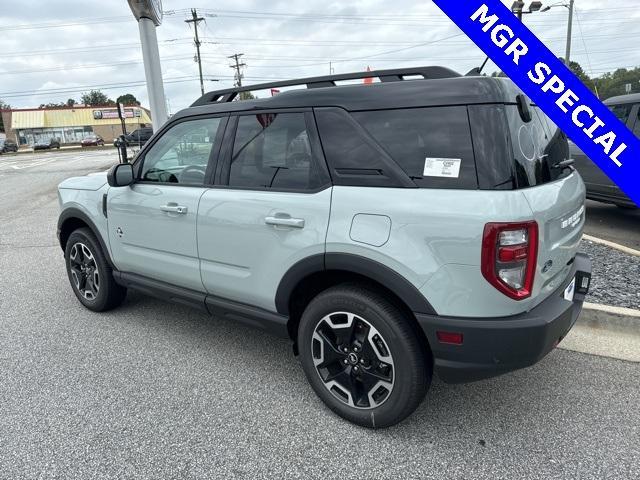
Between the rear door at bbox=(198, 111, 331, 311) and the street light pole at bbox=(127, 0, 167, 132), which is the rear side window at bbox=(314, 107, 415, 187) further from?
the street light pole at bbox=(127, 0, 167, 132)

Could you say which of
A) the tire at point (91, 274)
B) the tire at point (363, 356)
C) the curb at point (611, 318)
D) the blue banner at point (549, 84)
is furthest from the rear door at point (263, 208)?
the curb at point (611, 318)

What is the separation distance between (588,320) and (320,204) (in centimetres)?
249

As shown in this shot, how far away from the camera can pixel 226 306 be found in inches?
121

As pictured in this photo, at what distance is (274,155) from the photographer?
9.34 feet

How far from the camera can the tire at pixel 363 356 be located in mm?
2354

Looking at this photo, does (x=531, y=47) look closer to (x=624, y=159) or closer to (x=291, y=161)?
(x=624, y=159)

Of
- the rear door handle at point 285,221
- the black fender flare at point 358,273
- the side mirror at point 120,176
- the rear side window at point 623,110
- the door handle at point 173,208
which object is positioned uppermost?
the rear side window at point 623,110

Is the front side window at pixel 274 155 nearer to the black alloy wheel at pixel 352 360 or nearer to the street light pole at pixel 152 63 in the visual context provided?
the black alloy wheel at pixel 352 360

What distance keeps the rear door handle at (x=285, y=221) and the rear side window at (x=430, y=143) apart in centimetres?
61

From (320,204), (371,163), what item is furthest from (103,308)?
(371,163)

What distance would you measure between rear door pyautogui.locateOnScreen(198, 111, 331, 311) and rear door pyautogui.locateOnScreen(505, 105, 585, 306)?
3.19ft

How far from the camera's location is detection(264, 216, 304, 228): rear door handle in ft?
8.42

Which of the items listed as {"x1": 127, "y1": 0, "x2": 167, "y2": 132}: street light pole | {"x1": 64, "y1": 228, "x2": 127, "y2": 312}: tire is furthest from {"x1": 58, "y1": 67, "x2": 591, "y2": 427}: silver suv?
{"x1": 127, "y1": 0, "x2": 167, "y2": 132}: street light pole

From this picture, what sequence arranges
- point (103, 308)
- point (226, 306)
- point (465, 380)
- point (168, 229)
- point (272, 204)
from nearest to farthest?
point (465, 380) < point (272, 204) < point (226, 306) < point (168, 229) < point (103, 308)
